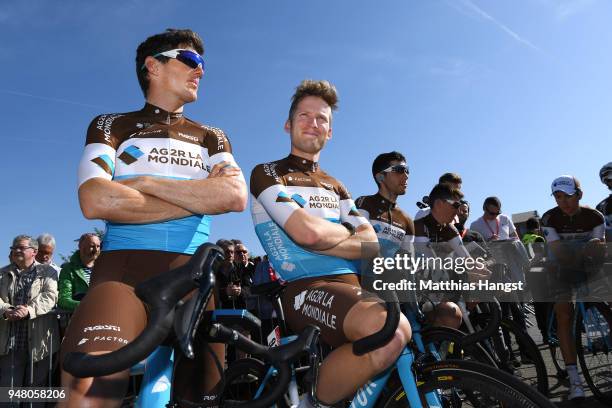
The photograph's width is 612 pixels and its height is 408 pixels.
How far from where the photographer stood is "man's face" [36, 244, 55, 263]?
734 cm

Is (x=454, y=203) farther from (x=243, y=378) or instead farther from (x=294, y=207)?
(x=294, y=207)

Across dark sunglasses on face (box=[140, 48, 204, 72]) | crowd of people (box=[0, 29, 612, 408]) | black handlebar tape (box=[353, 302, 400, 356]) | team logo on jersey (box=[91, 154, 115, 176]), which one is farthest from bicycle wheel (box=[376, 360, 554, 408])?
dark sunglasses on face (box=[140, 48, 204, 72])

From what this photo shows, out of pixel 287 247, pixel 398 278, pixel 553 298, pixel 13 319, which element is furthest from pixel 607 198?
pixel 13 319

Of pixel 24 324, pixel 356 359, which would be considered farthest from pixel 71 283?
pixel 356 359

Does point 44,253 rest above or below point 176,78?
below

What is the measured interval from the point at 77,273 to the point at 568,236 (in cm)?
632

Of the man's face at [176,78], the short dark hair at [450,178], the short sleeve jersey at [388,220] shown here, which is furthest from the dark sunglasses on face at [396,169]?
the man's face at [176,78]

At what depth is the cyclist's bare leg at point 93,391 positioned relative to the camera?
1651 mm

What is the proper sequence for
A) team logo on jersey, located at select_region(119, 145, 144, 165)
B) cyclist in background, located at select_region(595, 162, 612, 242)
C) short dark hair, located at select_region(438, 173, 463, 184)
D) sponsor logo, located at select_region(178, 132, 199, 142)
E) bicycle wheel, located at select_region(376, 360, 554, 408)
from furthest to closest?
short dark hair, located at select_region(438, 173, 463, 184)
cyclist in background, located at select_region(595, 162, 612, 242)
sponsor logo, located at select_region(178, 132, 199, 142)
team logo on jersey, located at select_region(119, 145, 144, 165)
bicycle wheel, located at select_region(376, 360, 554, 408)

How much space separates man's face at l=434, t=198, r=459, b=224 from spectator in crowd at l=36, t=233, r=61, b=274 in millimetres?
5869

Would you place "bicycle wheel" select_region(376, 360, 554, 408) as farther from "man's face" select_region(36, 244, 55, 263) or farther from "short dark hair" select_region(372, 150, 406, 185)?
"man's face" select_region(36, 244, 55, 263)

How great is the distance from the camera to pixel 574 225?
5773 millimetres

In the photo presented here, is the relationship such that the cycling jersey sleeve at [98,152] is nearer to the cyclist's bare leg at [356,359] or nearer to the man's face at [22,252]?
the cyclist's bare leg at [356,359]

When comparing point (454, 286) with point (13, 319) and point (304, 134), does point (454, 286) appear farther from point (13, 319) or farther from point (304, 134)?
point (13, 319)
